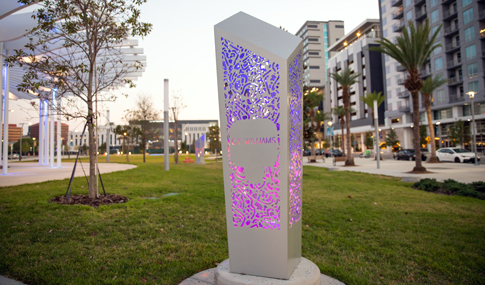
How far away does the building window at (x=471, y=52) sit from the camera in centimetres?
4049

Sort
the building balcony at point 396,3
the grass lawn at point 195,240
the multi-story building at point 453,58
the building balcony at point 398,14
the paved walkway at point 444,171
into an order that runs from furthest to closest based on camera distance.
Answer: the building balcony at point 396,3 < the building balcony at point 398,14 < the multi-story building at point 453,58 < the paved walkway at point 444,171 < the grass lawn at point 195,240

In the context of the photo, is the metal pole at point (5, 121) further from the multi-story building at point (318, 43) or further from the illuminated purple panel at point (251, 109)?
the multi-story building at point (318, 43)

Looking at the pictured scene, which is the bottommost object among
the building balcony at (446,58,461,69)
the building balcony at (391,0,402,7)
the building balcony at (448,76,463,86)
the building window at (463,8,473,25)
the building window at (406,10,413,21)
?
the building balcony at (448,76,463,86)

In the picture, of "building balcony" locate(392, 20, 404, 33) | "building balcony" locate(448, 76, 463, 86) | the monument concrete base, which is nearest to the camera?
the monument concrete base

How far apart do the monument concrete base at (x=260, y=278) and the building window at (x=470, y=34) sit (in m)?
51.4

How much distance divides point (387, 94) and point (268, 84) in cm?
6661

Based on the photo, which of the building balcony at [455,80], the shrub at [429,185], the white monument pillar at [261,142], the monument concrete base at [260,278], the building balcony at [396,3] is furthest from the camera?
the building balcony at [396,3]

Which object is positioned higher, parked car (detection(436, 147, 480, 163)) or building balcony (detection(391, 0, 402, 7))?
building balcony (detection(391, 0, 402, 7))

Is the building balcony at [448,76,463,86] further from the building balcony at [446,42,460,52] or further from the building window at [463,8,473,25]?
the building window at [463,8,473,25]

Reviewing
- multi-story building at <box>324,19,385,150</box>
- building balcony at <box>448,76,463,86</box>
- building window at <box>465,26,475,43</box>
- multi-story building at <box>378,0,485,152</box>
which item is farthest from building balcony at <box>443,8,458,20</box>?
multi-story building at <box>324,19,385,150</box>

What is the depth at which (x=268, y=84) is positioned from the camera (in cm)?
326

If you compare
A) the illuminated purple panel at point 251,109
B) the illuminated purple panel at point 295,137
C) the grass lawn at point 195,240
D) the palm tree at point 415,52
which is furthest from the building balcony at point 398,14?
the illuminated purple panel at point 251,109

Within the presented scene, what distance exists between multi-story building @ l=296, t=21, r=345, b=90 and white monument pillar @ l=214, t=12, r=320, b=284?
10201cm

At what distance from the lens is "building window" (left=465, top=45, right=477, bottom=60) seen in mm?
40487
